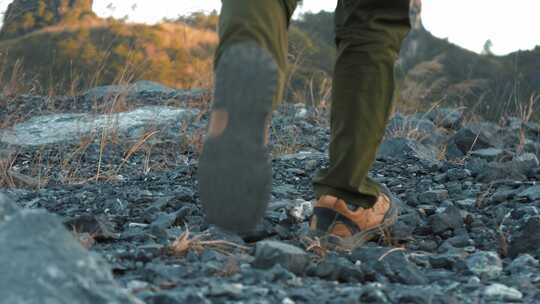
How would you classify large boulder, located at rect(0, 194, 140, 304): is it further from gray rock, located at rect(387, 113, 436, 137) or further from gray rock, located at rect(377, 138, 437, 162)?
gray rock, located at rect(387, 113, 436, 137)

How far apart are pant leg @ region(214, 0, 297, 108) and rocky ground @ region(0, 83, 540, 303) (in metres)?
0.50

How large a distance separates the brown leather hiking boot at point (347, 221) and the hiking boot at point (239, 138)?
25.0 inches

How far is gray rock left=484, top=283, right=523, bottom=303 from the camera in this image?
6.31ft

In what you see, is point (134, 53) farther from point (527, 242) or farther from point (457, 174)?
point (527, 242)

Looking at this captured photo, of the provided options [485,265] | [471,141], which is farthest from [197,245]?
[471,141]

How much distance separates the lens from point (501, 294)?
1940 mm

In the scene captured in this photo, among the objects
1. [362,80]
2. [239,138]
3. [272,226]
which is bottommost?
[272,226]

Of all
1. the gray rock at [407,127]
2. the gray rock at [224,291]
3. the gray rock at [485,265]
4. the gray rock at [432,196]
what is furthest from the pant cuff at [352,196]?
the gray rock at [407,127]

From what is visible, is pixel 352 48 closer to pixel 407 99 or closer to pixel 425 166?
pixel 425 166

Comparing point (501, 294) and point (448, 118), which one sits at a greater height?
point (448, 118)

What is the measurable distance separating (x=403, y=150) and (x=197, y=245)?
293 cm

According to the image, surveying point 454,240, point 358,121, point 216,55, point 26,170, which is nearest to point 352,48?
point 358,121

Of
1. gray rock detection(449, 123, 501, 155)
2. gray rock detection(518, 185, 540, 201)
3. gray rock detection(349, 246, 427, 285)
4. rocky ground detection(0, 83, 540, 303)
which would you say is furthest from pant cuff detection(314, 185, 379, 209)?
gray rock detection(449, 123, 501, 155)

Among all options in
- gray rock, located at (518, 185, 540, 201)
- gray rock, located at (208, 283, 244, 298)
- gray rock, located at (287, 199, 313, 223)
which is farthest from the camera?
gray rock, located at (518, 185, 540, 201)
